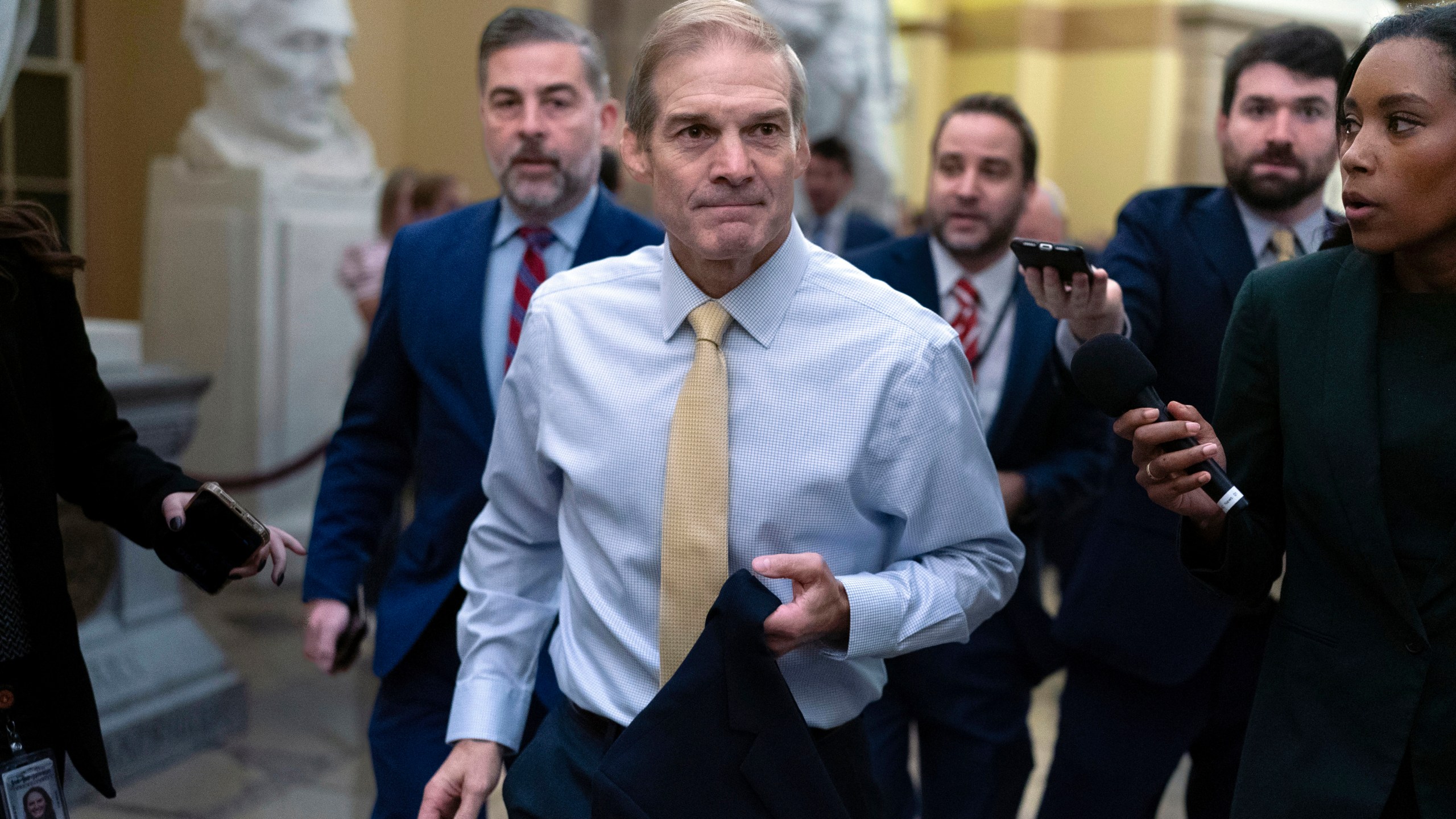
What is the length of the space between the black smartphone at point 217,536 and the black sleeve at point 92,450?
A: 0.20 feet

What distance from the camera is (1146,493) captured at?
9.08ft

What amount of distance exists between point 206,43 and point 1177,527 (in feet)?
19.4

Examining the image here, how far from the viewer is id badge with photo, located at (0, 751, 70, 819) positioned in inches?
74.6

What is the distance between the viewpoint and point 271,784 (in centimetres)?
453

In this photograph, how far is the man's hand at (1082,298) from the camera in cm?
237

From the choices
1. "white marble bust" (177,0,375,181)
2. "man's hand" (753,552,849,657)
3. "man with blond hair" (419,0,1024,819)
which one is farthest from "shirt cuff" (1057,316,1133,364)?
"white marble bust" (177,0,375,181)

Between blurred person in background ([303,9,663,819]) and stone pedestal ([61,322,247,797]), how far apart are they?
1.93m

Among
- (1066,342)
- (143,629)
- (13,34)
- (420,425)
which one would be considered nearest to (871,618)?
(1066,342)

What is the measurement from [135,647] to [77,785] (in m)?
0.50

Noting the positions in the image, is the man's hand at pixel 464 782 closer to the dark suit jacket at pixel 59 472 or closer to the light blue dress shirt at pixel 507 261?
the dark suit jacket at pixel 59 472

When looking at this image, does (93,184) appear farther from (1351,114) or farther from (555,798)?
(1351,114)

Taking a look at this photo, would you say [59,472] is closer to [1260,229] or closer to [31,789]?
[31,789]

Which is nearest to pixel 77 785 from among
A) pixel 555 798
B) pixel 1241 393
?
pixel 555 798

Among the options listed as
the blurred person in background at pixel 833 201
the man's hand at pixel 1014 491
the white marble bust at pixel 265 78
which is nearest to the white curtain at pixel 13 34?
the man's hand at pixel 1014 491
